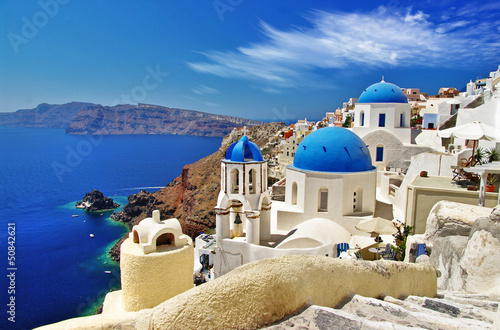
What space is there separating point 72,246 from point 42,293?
12507 millimetres

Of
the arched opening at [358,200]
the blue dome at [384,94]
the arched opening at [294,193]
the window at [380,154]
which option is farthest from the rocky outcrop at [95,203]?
the arched opening at [358,200]

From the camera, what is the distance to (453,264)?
6656 millimetres

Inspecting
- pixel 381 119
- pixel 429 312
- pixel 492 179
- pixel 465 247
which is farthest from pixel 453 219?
pixel 381 119

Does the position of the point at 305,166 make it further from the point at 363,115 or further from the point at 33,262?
the point at 33,262

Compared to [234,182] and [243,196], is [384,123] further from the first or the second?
[243,196]

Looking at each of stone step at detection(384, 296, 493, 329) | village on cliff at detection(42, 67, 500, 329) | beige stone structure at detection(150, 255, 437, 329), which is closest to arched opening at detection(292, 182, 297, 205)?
village on cliff at detection(42, 67, 500, 329)

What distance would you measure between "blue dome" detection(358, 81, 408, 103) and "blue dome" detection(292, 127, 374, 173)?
860cm

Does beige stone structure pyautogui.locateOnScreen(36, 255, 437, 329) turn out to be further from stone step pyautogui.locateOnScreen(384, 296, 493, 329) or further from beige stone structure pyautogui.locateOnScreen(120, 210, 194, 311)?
beige stone structure pyautogui.locateOnScreen(120, 210, 194, 311)

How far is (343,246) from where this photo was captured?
11.3 metres

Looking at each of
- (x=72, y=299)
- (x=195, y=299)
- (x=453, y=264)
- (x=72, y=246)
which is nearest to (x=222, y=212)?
(x=453, y=264)

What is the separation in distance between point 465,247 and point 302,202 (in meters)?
7.38

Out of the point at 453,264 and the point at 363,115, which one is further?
the point at 363,115

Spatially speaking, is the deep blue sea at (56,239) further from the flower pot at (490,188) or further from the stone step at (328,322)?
the stone step at (328,322)

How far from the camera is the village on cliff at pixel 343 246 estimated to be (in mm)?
2875
